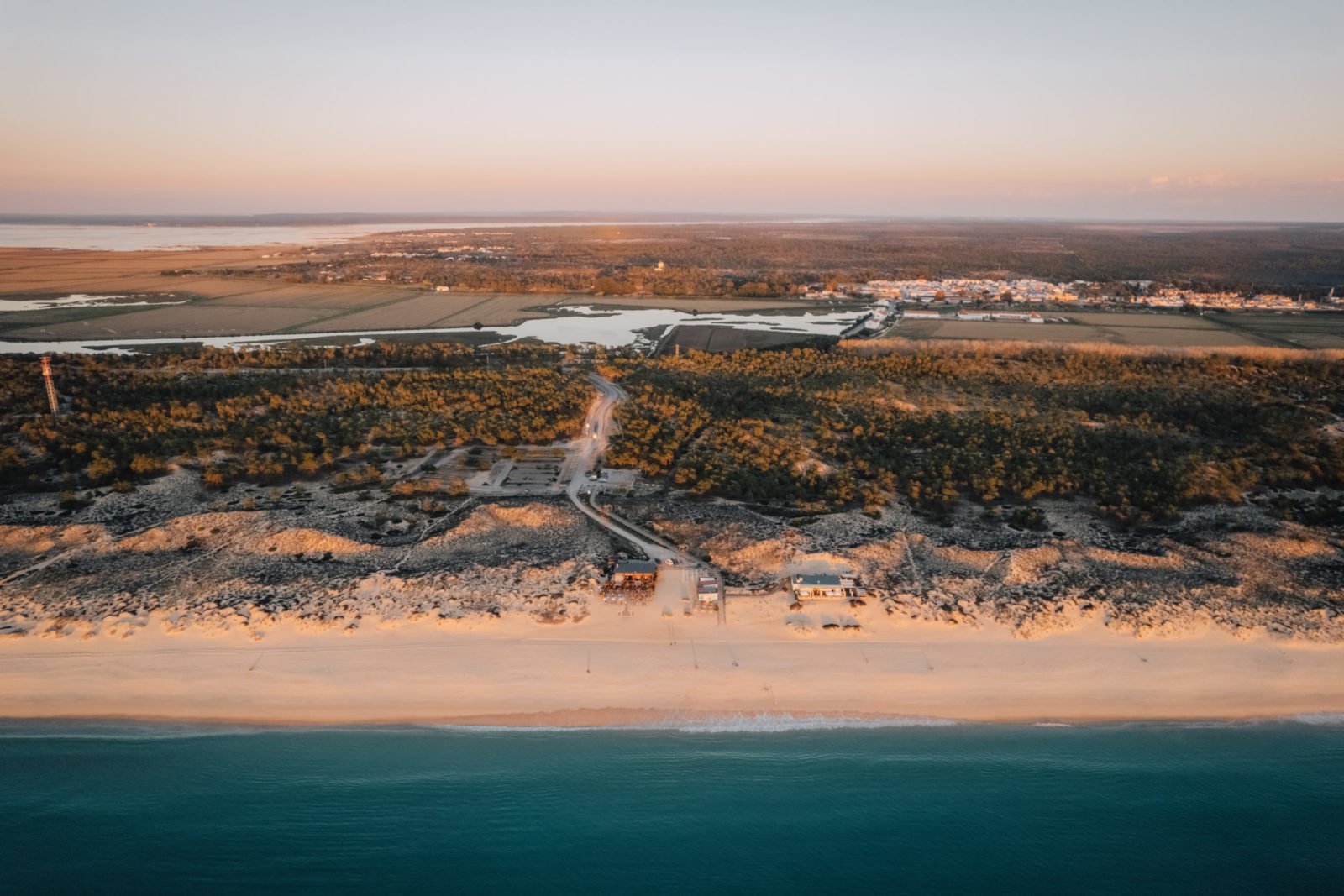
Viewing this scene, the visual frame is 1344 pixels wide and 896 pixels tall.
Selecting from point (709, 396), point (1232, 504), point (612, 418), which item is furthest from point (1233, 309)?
point (612, 418)

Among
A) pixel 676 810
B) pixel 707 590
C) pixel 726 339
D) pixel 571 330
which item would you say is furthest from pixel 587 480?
pixel 571 330

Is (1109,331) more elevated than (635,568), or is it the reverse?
(1109,331)

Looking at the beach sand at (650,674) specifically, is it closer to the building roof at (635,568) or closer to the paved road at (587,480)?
the building roof at (635,568)

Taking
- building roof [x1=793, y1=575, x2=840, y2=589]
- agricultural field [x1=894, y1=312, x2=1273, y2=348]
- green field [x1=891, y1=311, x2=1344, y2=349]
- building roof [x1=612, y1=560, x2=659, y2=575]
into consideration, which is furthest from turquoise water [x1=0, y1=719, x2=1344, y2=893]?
green field [x1=891, y1=311, x2=1344, y2=349]

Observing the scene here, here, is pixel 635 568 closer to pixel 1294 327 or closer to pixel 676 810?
pixel 676 810

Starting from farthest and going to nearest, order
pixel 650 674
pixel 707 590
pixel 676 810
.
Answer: pixel 707 590 → pixel 650 674 → pixel 676 810

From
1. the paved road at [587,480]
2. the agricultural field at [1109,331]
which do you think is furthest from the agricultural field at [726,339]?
the paved road at [587,480]
